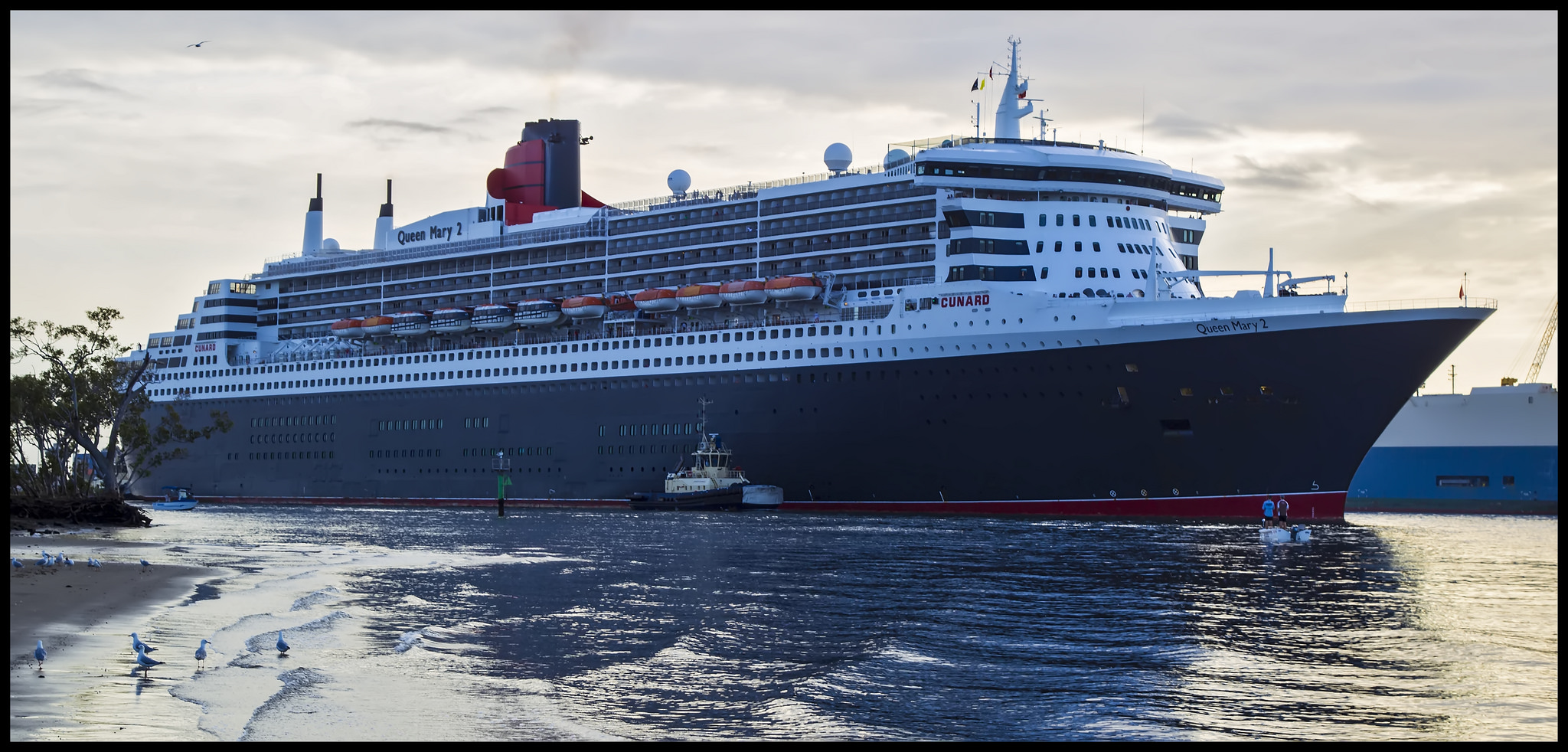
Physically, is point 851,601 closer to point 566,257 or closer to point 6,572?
point 6,572

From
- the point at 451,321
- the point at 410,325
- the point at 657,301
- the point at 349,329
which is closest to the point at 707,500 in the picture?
the point at 657,301

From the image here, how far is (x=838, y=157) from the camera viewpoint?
63406 millimetres

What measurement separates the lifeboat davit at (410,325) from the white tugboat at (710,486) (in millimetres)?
20465

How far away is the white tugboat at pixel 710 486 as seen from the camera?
58.1m

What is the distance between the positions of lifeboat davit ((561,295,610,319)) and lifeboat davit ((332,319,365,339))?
1639 centimetres

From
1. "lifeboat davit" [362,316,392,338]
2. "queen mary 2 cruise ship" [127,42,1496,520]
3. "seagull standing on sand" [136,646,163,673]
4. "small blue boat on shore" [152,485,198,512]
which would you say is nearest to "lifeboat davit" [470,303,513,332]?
"queen mary 2 cruise ship" [127,42,1496,520]

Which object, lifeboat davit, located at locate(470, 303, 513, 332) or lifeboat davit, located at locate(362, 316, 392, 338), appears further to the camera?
lifeboat davit, located at locate(362, 316, 392, 338)

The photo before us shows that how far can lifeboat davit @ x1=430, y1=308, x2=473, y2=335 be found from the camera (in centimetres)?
7375

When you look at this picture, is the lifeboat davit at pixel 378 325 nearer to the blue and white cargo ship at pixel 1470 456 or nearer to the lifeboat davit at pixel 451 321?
the lifeboat davit at pixel 451 321

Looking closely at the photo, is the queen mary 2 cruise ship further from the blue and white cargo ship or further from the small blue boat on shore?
the blue and white cargo ship

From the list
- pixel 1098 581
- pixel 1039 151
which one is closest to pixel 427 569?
pixel 1098 581

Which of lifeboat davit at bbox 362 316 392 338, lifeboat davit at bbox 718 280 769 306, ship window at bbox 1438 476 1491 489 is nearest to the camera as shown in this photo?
lifeboat davit at bbox 718 280 769 306

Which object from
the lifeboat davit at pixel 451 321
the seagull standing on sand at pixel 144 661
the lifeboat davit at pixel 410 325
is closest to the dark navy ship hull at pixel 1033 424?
the lifeboat davit at pixel 451 321
